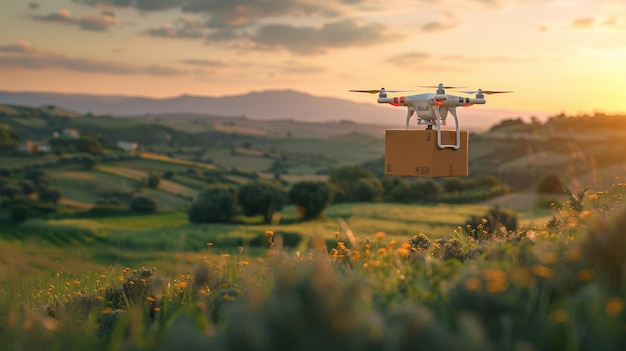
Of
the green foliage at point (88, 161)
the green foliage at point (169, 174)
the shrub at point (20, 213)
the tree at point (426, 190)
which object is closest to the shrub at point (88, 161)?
the green foliage at point (88, 161)

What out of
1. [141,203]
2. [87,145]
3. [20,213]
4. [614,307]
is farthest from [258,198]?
[614,307]

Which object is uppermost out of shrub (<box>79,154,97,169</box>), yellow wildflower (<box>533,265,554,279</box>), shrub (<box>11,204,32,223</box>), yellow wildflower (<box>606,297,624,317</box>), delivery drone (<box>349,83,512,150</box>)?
delivery drone (<box>349,83,512,150</box>)

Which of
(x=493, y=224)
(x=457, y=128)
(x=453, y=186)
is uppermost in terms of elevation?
(x=457, y=128)

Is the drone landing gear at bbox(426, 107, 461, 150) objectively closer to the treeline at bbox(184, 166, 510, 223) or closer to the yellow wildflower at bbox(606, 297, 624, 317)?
the yellow wildflower at bbox(606, 297, 624, 317)

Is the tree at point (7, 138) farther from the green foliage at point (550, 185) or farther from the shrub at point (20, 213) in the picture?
the green foliage at point (550, 185)

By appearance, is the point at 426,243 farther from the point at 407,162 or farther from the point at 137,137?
the point at 137,137

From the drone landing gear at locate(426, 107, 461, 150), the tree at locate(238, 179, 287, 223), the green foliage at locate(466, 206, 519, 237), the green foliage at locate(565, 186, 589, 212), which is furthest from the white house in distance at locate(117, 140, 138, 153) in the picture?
the green foliage at locate(565, 186, 589, 212)

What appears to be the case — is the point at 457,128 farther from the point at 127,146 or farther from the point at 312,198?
the point at 127,146
